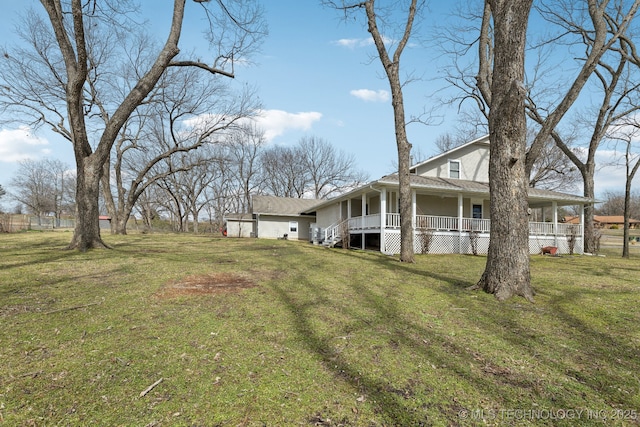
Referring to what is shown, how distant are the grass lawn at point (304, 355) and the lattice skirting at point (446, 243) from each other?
27.9ft

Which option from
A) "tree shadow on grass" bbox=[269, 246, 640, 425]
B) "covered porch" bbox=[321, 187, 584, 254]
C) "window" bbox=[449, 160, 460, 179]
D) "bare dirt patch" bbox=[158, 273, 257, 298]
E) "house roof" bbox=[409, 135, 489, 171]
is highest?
"house roof" bbox=[409, 135, 489, 171]

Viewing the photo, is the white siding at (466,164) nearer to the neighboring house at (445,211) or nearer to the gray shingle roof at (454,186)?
the neighboring house at (445,211)

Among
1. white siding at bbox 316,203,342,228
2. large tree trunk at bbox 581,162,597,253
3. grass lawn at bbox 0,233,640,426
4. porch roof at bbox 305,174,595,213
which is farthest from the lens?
white siding at bbox 316,203,342,228

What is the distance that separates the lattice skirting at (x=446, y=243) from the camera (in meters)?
A: 14.3

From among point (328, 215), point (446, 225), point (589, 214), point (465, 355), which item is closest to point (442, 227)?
point (446, 225)

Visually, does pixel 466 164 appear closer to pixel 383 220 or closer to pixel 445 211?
pixel 445 211

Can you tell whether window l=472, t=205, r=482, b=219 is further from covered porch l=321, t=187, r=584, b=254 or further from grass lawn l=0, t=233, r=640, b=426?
grass lawn l=0, t=233, r=640, b=426

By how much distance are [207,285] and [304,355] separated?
124 inches

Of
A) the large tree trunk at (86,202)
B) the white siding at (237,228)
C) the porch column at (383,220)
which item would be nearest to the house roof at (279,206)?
the white siding at (237,228)

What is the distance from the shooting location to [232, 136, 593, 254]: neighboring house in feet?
47.9

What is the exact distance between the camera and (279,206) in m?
30.2

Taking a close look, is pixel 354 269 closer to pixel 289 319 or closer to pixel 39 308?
pixel 289 319

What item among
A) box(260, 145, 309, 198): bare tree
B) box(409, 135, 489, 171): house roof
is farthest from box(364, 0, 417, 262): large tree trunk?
box(260, 145, 309, 198): bare tree

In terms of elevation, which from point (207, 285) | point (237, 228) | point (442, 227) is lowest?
point (207, 285)
